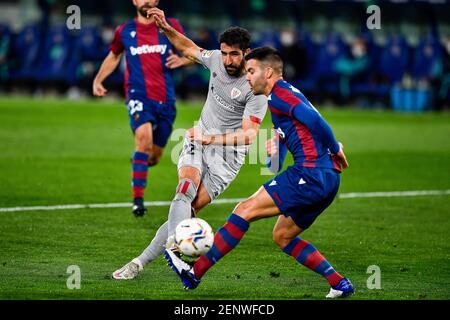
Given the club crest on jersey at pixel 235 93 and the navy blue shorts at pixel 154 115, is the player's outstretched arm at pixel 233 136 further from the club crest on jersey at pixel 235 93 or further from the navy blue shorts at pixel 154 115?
the navy blue shorts at pixel 154 115

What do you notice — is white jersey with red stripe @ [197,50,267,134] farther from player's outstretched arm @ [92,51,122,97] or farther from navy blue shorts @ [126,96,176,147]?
player's outstretched arm @ [92,51,122,97]

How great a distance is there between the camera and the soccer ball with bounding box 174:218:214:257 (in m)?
8.69

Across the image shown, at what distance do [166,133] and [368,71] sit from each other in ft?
67.9

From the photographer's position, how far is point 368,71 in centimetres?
3366

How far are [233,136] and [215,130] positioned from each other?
3.39 feet

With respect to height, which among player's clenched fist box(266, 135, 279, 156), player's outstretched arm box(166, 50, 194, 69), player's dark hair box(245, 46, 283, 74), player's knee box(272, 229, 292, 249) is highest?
player's outstretched arm box(166, 50, 194, 69)

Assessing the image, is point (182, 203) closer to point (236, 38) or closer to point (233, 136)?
point (233, 136)

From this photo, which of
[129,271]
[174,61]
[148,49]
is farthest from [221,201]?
[129,271]

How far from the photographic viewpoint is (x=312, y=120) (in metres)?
8.43

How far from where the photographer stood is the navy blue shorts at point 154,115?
13.5 metres

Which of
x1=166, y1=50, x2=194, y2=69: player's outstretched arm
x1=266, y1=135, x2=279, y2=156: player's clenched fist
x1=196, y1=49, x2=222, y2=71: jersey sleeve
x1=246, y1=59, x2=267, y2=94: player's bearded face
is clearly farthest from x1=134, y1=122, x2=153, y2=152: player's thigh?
x1=246, y1=59, x2=267, y2=94: player's bearded face

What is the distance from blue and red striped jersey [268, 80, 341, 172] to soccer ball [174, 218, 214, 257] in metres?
0.99

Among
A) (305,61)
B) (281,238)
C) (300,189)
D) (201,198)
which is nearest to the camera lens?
(300,189)
